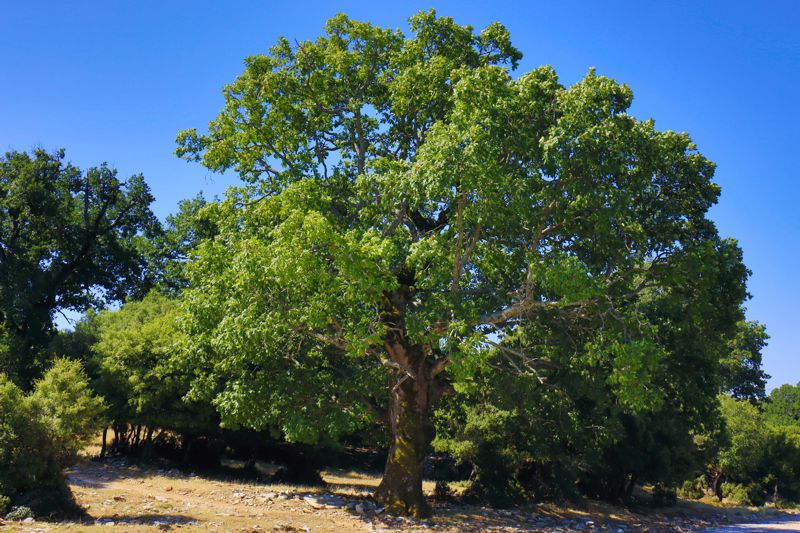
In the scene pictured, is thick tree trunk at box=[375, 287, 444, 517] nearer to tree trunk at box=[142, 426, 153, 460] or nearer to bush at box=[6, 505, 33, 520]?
bush at box=[6, 505, 33, 520]

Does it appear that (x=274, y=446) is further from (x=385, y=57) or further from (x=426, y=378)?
(x=385, y=57)

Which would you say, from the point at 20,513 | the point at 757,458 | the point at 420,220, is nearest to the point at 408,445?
the point at 420,220

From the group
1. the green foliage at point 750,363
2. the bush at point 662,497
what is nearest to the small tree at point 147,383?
the bush at point 662,497

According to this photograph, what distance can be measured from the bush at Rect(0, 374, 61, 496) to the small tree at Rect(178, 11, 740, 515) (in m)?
3.97

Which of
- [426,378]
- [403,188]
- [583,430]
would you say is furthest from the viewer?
[583,430]

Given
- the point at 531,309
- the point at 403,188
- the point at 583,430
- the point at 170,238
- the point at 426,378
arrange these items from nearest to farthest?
the point at 403,188, the point at 531,309, the point at 426,378, the point at 583,430, the point at 170,238

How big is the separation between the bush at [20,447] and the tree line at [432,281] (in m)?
0.05

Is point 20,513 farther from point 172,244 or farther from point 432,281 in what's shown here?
point 172,244

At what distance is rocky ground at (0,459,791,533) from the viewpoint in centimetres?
1266

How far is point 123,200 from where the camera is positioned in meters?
34.1

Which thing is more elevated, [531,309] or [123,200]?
[123,200]

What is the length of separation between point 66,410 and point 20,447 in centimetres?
101

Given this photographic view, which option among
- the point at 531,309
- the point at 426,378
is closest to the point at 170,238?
the point at 426,378

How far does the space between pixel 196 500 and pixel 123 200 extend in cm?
2304
